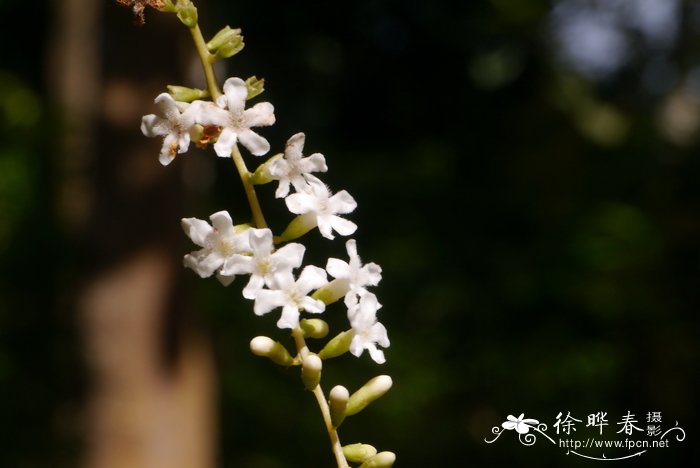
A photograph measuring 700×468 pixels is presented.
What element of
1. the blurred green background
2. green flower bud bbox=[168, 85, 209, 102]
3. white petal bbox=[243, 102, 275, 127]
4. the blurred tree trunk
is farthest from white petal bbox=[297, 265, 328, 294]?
the blurred green background

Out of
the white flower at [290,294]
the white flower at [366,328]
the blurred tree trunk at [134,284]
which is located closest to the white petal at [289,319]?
the white flower at [290,294]

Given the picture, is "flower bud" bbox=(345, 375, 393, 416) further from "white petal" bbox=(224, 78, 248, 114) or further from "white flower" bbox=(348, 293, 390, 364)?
"white petal" bbox=(224, 78, 248, 114)

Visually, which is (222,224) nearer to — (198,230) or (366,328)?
(198,230)

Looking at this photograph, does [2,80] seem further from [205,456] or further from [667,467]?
[667,467]

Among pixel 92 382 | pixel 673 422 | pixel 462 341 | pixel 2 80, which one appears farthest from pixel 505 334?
pixel 2 80

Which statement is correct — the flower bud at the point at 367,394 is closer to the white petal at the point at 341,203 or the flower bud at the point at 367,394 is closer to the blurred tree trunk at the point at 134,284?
the white petal at the point at 341,203

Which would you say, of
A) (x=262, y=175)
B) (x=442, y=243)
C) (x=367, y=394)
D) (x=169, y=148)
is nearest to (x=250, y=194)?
(x=262, y=175)
